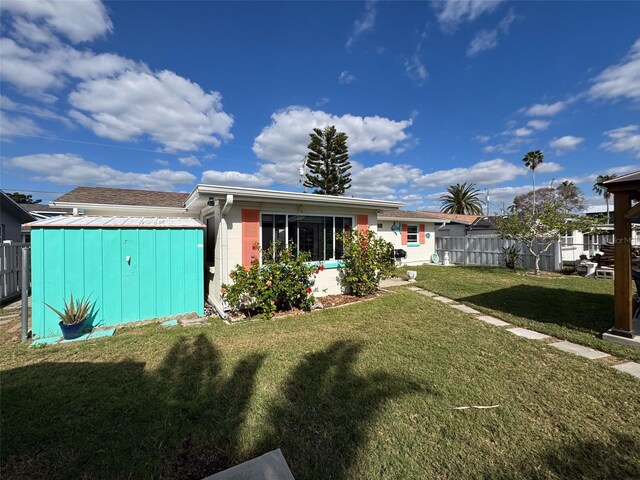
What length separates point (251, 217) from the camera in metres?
6.40

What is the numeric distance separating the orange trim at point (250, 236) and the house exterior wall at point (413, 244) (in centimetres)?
937

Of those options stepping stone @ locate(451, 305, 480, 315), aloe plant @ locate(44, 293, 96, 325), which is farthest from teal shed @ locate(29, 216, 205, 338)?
stepping stone @ locate(451, 305, 480, 315)

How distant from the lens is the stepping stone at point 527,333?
4512mm

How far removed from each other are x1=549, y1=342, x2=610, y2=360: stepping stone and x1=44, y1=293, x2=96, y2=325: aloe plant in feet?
26.4

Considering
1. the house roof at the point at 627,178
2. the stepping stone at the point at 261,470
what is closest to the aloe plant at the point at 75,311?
the stepping stone at the point at 261,470

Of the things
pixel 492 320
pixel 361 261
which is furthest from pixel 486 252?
pixel 492 320

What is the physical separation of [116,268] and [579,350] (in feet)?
27.0

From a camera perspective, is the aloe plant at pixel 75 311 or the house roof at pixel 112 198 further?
the house roof at pixel 112 198

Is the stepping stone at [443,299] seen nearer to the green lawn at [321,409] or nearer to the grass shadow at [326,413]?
the green lawn at [321,409]

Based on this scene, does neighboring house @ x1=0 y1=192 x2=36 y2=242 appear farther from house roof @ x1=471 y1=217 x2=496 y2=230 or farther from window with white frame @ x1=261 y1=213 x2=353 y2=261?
house roof @ x1=471 y1=217 x2=496 y2=230

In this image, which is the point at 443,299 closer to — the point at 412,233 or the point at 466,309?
the point at 466,309

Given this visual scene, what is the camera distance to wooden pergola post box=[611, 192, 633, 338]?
4086 mm

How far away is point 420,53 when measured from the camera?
385 inches

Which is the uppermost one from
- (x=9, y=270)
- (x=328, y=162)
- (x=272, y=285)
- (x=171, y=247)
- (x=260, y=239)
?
(x=328, y=162)
